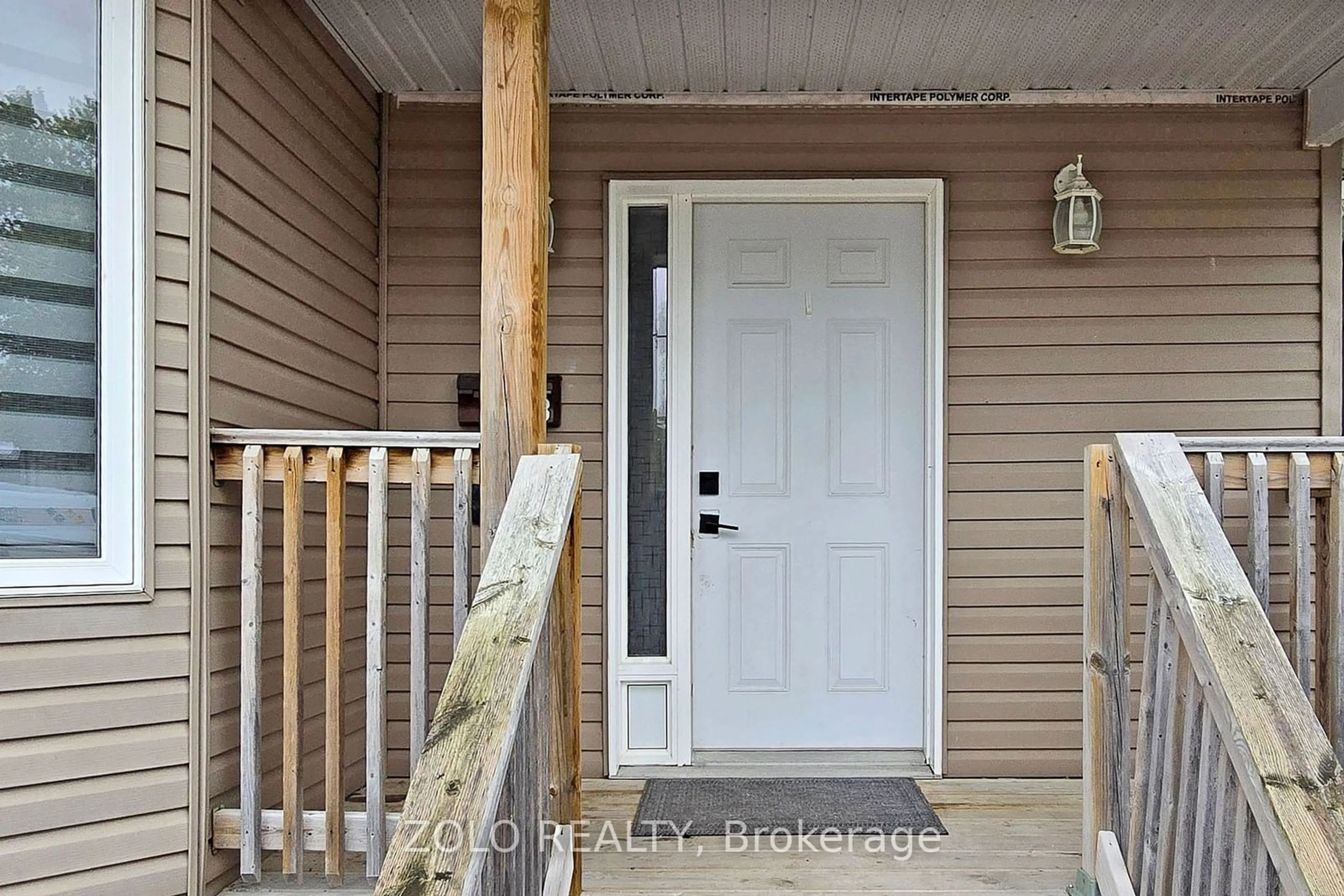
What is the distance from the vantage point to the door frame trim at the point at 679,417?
372 cm

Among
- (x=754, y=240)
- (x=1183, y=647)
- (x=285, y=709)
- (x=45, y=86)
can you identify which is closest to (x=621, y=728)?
(x=285, y=709)

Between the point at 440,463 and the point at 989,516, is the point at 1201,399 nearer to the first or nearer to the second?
the point at 989,516

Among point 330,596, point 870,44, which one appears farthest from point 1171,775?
point 870,44

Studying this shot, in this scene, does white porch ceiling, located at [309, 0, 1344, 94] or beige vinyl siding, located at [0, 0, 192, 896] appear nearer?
beige vinyl siding, located at [0, 0, 192, 896]

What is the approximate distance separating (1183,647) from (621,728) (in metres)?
2.18

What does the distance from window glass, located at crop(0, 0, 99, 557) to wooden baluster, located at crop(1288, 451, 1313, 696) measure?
252 centimetres

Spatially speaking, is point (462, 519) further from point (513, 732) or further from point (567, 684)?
point (513, 732)

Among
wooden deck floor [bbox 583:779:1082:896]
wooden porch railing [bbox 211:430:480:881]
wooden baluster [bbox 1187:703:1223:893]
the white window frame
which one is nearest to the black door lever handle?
wooden deck floor [bbox 583:779:1082:896]

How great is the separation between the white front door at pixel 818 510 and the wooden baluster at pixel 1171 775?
177cm

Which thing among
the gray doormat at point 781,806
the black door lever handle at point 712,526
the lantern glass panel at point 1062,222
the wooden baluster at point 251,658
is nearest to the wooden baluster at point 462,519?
the wooden baluster at point 251,658

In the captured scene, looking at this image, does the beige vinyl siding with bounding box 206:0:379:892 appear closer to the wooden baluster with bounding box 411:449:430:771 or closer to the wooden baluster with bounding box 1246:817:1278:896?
the wooden baluster with bounding box 411:449:430:771

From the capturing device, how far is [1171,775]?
1.95 meters

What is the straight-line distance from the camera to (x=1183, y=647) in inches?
75.2

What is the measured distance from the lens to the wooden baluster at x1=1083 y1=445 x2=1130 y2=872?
7.38ft
